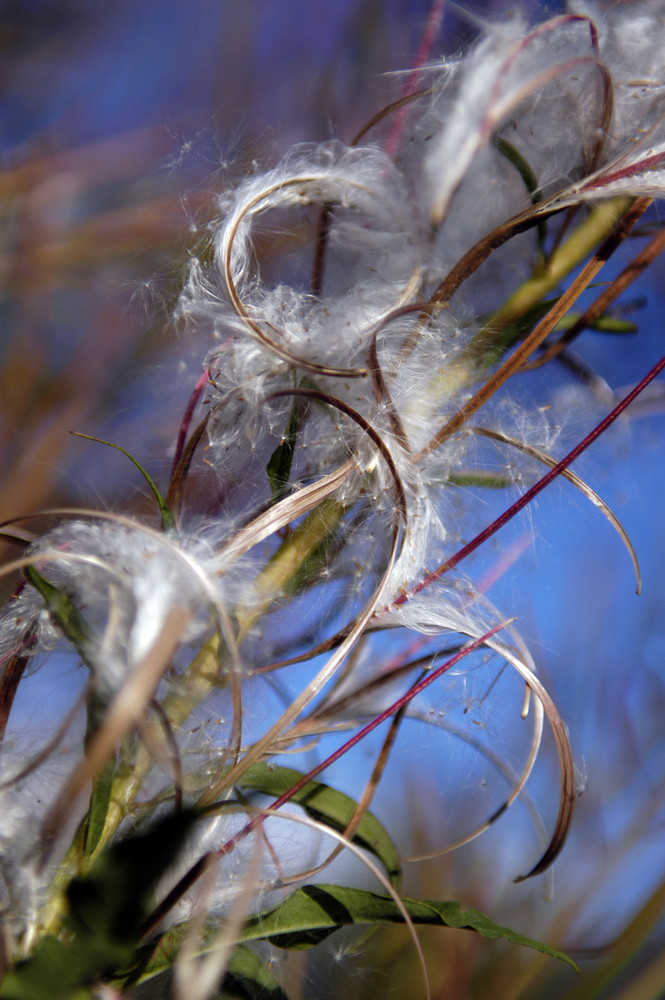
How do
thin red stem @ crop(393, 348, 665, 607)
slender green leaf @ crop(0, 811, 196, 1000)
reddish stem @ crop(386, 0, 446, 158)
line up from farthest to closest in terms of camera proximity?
1. reddish stem @ crop(386, 0, 446, 158)
2. thin red stem @ crop(393, 348, 665, 607)
3. slender green leaf @ crop(0, 811, 196, 1000)

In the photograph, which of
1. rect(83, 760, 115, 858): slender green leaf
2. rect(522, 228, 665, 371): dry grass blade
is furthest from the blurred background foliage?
rect(83, 760, 115, 858): slender green leaf

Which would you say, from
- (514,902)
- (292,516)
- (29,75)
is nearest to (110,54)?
(29,75)

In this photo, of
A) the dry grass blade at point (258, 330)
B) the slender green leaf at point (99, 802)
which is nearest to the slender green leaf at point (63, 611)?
the slender green leaf at point (99, 802)

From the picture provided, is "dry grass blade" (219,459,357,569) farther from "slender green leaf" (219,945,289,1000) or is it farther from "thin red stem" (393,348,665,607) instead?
"slender green leaf" (219,945,289,1000)

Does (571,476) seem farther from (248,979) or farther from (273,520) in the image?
(248,979)

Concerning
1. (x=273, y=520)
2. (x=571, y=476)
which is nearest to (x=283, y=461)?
(x=273, y=520)
